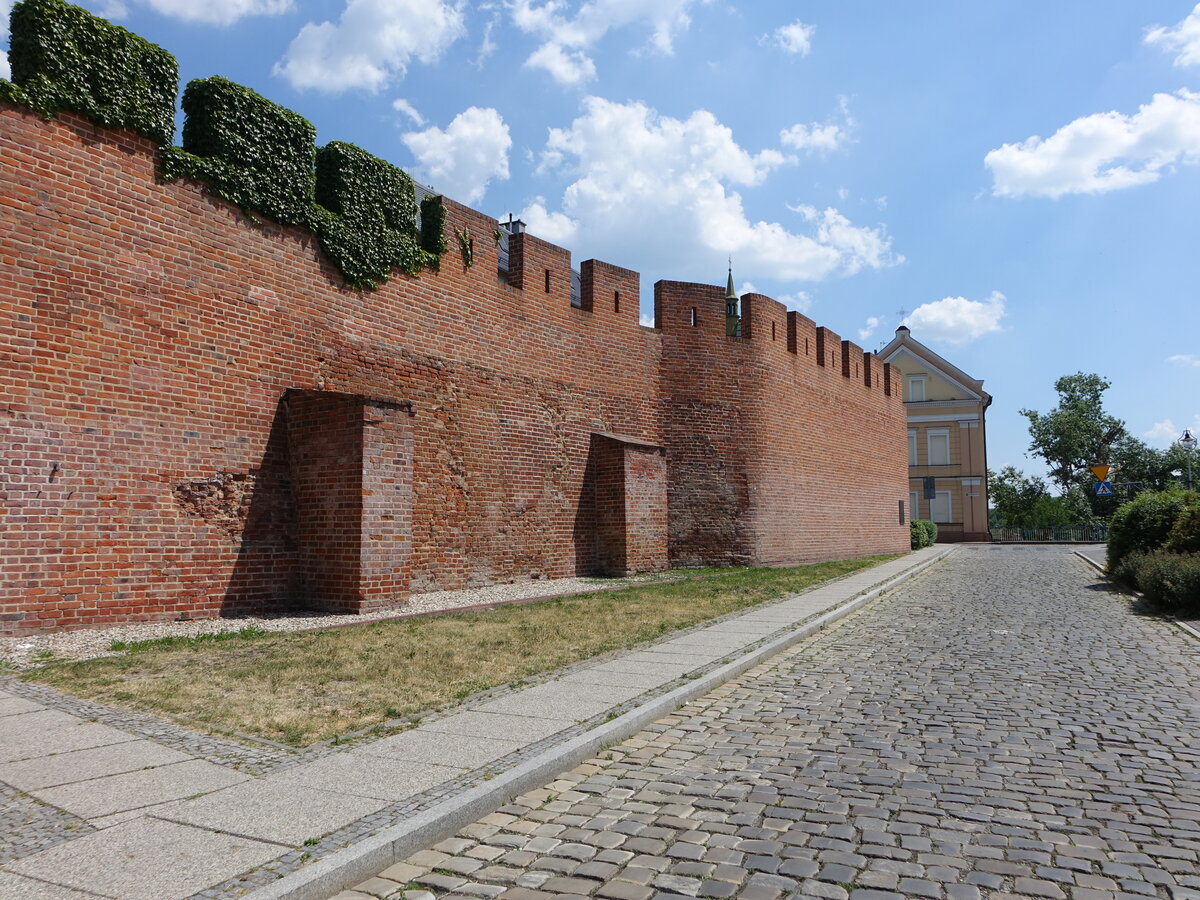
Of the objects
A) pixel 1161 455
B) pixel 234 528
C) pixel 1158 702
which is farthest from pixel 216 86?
pixel 1161 455

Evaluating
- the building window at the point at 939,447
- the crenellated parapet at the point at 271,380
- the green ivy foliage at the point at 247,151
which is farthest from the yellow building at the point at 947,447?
the green ivy foliage at the point at 247,151

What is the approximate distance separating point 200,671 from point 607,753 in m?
3.83

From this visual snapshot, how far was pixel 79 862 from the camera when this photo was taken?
3160 millimetres

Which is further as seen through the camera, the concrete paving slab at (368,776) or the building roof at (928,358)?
the building roof at (928,358)

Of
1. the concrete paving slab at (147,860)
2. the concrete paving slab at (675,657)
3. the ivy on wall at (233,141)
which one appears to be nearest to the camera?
the concrete paving slab at (147,860)

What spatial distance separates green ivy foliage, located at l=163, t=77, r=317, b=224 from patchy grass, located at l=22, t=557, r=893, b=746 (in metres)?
5.82

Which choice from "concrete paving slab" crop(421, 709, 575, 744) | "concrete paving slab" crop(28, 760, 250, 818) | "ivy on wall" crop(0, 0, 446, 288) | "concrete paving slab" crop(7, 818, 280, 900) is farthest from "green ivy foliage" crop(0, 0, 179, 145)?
"concrete paving slab" crop(7, 818, 280, 900)

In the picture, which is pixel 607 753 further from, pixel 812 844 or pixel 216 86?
pixel 216 86

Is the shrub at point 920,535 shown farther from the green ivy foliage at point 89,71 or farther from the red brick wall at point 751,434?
the green ivy foliage at point 89,71

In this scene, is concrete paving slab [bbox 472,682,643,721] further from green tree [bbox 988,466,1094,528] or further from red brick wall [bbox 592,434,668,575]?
green tree [bbox 988,466,1094,528]

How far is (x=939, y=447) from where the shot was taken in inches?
1943

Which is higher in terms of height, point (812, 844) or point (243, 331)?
point (243, 331)

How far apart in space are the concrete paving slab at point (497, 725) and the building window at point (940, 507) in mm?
47486

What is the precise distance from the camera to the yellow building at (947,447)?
4819 centimetres
